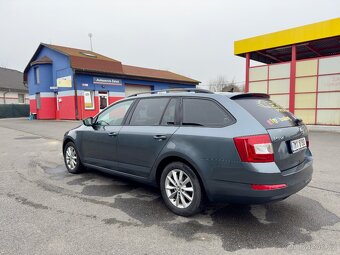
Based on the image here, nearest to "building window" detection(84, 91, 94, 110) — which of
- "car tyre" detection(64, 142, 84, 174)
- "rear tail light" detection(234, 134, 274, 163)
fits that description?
"car tyre" detection(64, 142, 84, 174)

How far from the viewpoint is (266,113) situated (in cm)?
343

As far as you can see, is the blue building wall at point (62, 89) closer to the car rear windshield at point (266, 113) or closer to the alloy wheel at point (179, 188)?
the alloy wheel at point (179, 188)

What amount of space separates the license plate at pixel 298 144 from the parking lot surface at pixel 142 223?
0.94m

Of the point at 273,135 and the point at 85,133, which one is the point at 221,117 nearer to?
the point at 273,135

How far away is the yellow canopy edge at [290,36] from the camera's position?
13719 mm

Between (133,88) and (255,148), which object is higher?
(133,88)

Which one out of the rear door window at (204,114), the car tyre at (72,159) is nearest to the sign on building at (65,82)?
the car tyre at (72,159)

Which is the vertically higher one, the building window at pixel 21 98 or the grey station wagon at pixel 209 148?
the building window at pixel 21 98

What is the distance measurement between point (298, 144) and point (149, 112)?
7.16 ft

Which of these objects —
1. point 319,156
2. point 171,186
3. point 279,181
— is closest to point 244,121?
point 279,181

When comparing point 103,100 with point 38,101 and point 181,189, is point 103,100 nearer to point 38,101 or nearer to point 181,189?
point 38,101

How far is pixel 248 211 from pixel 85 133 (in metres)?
3.33

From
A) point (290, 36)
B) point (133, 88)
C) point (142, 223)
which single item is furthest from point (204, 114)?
point (133, 88)

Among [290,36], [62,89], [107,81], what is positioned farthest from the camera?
[107,81]
